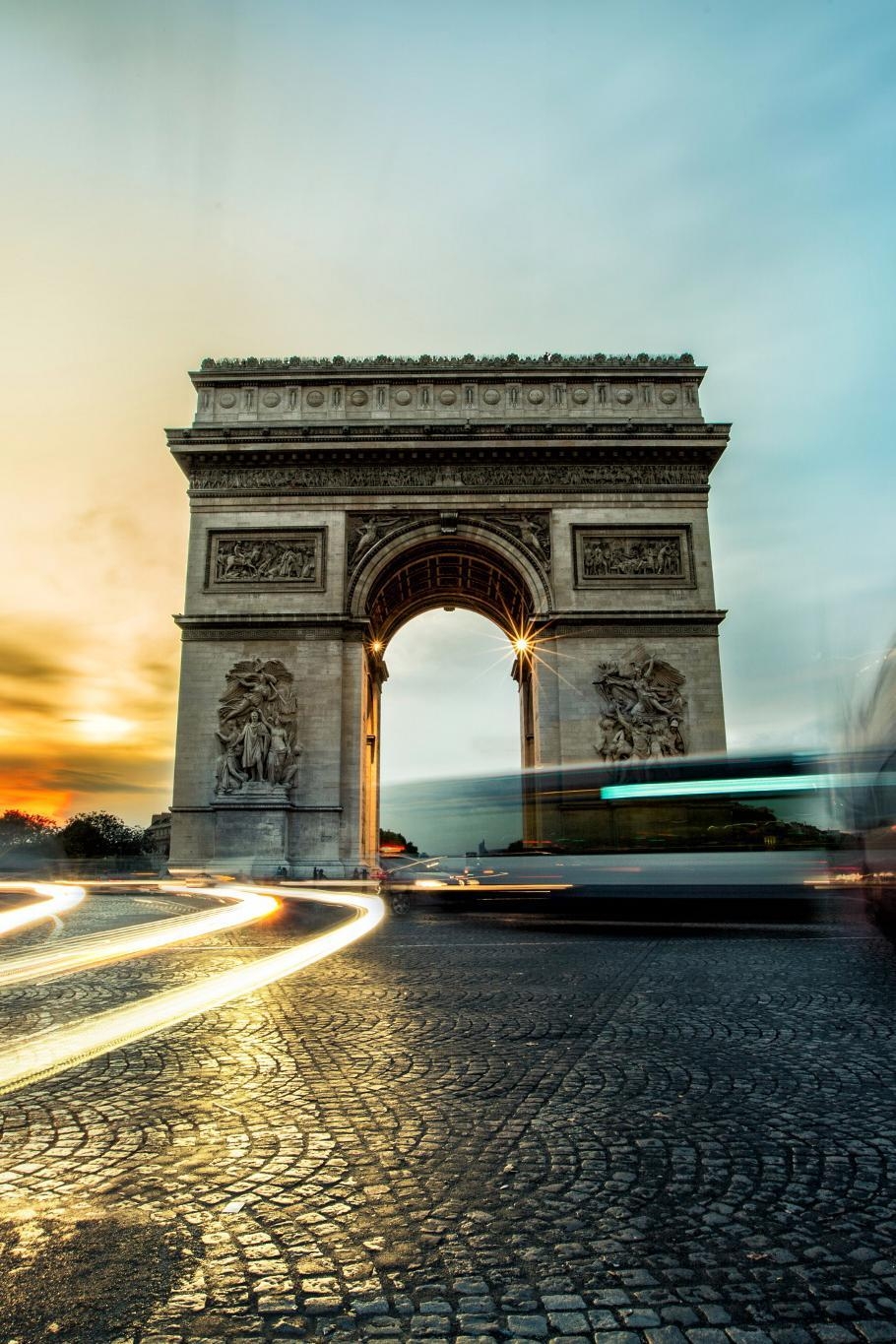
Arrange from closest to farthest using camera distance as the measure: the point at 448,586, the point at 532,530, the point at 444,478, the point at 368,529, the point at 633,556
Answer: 1. the point at 633,556
2. the point at 532,530
3. the point at 368,529
4. the point at 444,478
5. the point at 448,586

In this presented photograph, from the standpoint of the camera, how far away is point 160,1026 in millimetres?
4059

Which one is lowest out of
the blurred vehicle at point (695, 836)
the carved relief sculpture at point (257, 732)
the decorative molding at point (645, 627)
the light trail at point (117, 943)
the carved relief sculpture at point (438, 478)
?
the light trail at point (117, 943)

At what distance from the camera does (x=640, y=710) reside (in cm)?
2256

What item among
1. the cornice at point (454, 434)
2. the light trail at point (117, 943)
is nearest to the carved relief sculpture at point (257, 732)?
the cornice at point (454, 434)

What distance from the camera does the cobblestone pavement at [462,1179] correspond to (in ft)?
5.30

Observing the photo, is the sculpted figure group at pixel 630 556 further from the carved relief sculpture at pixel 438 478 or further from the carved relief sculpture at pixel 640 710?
the carved relief sculpture at pixel 640 710

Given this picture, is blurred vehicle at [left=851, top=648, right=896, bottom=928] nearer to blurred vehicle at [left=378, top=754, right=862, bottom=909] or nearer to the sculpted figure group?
blurred vehicle at [left=378, top=754, right=862, bottom=909]

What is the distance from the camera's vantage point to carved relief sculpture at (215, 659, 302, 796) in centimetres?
2231

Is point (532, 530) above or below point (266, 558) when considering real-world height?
above

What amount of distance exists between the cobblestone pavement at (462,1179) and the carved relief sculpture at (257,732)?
58.8 ft

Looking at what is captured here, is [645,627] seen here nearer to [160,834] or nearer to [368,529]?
[368,529]

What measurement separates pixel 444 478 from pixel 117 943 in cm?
1916

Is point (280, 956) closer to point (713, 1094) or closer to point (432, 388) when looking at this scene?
point (713, 1094)

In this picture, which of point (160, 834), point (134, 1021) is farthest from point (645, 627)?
point (160, 834)
